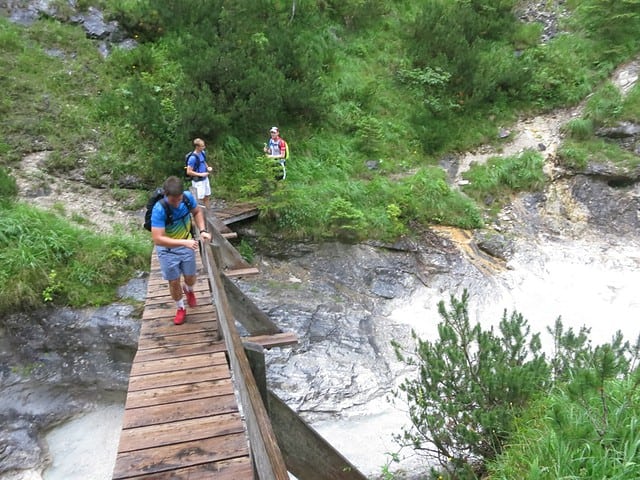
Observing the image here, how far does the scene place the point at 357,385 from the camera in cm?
766

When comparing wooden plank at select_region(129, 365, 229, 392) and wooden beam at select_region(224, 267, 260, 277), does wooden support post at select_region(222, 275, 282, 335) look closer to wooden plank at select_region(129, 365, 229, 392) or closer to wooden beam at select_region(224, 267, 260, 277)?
wooden beam at select_region(224, 267, 260, 277)

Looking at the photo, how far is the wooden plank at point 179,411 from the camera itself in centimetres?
362

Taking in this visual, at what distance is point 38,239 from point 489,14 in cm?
1731

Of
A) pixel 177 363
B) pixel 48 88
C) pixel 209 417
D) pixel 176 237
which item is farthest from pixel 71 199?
pixel 209 417

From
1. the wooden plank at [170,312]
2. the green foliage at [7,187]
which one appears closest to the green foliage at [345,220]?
the wooden plank at [170,312]

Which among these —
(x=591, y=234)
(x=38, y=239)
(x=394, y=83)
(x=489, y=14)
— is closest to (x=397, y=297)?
(x=591, y=234)

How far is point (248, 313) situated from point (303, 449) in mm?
2532

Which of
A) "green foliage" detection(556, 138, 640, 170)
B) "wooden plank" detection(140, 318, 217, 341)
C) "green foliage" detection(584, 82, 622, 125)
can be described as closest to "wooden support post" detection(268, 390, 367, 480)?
"wooden plank" detection(140, 318, 217, 341)

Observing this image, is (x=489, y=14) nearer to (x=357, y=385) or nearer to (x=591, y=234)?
(x=591, y=234)

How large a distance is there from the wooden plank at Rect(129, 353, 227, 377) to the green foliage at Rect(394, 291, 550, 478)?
2.22m

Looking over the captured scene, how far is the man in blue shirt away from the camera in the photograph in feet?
15.7

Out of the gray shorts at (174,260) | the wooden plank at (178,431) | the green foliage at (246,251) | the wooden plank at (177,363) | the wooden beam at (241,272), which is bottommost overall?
the wooden plank at (178,431)

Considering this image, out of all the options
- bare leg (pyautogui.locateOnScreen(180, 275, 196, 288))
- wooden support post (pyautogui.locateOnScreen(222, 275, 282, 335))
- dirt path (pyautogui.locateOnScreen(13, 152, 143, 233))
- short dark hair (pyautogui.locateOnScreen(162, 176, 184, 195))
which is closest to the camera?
short dark hair (pyautogui.locateOnScreen(162, 176, 184, 195))

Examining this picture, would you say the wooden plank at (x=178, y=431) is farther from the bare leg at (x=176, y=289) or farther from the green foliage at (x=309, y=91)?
the green foliage at (x=309, y=91)
